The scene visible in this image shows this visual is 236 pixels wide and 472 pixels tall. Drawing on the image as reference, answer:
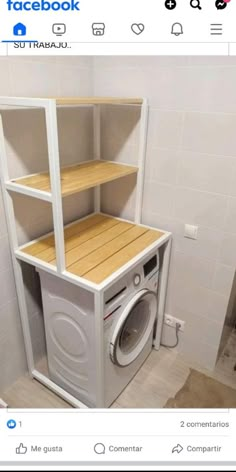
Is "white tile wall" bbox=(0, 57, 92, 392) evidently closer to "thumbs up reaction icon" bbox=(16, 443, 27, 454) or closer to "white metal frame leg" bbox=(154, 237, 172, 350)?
"white metal frame leg" bbox=(154, 237, 172, 350)

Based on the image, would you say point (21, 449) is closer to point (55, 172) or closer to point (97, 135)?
point (55, 172)

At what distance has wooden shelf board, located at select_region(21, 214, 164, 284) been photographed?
4.35 feet

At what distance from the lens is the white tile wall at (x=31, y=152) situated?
133 cm

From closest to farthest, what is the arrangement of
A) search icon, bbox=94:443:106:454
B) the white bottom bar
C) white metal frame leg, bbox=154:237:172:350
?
search icon, bbox=94:443:106:454 < the white bottom bar < white metal frame leg, bbox=154:237:172:350

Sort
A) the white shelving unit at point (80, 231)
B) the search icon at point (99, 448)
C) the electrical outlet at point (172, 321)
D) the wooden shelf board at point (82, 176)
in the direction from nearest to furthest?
the search icon at point (99, 448) → the white shelving unit at point (80, 231) → the wooden shelf board at point (82, 176) → the electrical outlet at point (172, 321)

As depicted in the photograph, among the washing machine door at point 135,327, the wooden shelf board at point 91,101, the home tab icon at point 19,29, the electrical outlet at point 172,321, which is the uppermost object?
the home tab icon at point 19,29

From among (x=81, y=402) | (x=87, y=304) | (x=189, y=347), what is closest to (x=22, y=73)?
(x=87, y=304)

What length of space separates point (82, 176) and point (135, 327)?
2.90ft

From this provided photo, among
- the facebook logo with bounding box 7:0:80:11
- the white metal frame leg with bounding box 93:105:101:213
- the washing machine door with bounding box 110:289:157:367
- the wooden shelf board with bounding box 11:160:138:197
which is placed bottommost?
the washing machine door with bounding box 110:289:157:367

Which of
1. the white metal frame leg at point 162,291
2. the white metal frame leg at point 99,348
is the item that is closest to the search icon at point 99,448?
the white metal frame leg at point 99,348

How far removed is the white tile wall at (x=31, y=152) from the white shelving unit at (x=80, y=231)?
60 mm

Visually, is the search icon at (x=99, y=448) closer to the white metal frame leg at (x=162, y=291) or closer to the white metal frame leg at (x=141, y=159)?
the white metal frame leg at (x=162, y=291)

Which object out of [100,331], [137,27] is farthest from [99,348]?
[137,27]

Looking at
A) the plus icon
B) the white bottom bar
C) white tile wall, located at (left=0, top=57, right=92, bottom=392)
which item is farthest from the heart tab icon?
the white bottom bar
